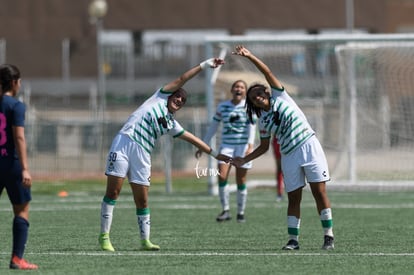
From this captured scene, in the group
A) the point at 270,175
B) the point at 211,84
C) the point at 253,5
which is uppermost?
the point at 253,5

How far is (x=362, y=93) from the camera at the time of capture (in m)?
30.1

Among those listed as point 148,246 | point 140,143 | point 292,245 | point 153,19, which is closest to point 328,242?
point 292,245

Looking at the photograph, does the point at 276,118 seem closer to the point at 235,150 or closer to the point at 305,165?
the point at 305,165

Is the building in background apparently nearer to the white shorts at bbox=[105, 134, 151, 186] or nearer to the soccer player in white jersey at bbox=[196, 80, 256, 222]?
the soccer player in white jersey at bbox=[196, 80, 256, 222]

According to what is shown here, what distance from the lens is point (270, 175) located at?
113 feet

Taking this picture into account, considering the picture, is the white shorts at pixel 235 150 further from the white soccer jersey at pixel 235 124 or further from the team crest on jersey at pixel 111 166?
the team crest on jersey at pixel 111 166

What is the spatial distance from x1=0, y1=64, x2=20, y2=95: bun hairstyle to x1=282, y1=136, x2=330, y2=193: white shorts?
12.3 ft

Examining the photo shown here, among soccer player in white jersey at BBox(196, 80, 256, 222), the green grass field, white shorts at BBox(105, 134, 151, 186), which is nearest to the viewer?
the green grass field

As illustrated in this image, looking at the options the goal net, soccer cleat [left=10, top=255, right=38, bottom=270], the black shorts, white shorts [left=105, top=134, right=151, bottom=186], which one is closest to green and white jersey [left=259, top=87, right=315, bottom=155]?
white shorts [left=105, top=134, right=151, bottom=186]

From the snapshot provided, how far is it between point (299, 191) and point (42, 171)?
21.3 metres

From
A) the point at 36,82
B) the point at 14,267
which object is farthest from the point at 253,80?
the point at 36,82

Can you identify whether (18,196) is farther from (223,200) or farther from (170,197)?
(170,197)

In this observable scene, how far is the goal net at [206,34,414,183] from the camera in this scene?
27875 mm

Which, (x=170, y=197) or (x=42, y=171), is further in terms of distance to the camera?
(x=42, y=171)
